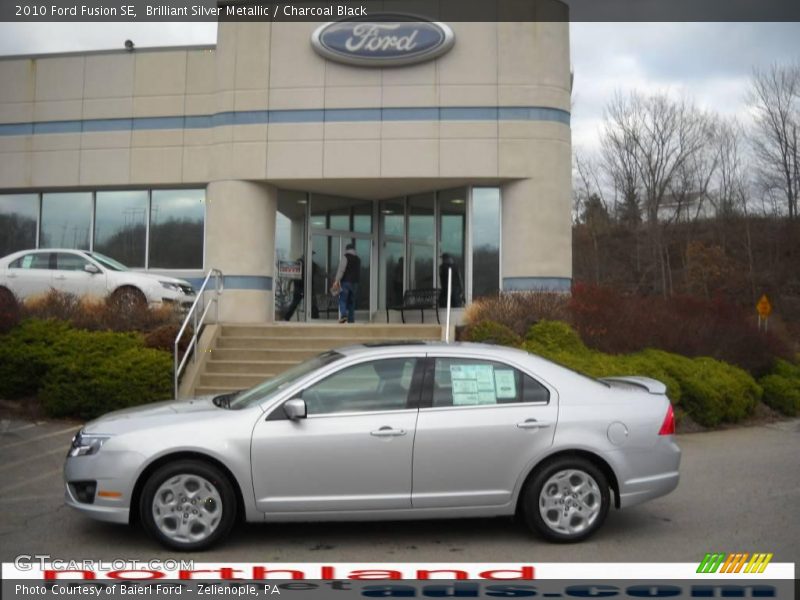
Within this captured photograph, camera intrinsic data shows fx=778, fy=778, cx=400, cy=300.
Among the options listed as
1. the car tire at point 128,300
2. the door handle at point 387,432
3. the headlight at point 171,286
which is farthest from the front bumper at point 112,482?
the headlight at point 171,286

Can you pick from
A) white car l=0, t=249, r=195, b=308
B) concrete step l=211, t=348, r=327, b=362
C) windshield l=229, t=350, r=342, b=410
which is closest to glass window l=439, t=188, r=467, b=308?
concrete step l=211, t=348, r=327, b=362

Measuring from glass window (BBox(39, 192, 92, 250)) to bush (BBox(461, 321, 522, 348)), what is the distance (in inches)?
412

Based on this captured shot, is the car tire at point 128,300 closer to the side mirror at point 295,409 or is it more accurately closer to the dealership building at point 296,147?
the dealership building at point 296,147

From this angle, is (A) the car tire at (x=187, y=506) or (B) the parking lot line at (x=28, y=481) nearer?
(A) the car tire at (x=187, y=506)

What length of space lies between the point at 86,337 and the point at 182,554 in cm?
745

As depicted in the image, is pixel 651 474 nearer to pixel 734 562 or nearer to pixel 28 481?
pixel 734 562

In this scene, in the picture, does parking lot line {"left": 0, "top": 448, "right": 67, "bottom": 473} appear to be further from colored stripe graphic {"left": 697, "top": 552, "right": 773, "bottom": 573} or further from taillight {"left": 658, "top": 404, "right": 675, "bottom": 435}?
colored stripe graphic {"left": 697, "top": 552, "right": 773, "bottom": 573}

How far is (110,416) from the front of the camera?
19.8 feet

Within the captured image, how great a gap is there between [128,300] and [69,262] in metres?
2.44

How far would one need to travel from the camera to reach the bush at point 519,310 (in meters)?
13.5

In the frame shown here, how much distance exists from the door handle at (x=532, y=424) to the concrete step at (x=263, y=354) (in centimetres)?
743

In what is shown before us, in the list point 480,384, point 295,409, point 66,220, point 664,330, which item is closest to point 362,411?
point 295,409

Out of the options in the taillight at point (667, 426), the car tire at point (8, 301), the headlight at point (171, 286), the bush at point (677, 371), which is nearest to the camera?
the taillight at point (667, 426)

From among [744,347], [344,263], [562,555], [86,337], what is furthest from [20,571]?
[744,347]
